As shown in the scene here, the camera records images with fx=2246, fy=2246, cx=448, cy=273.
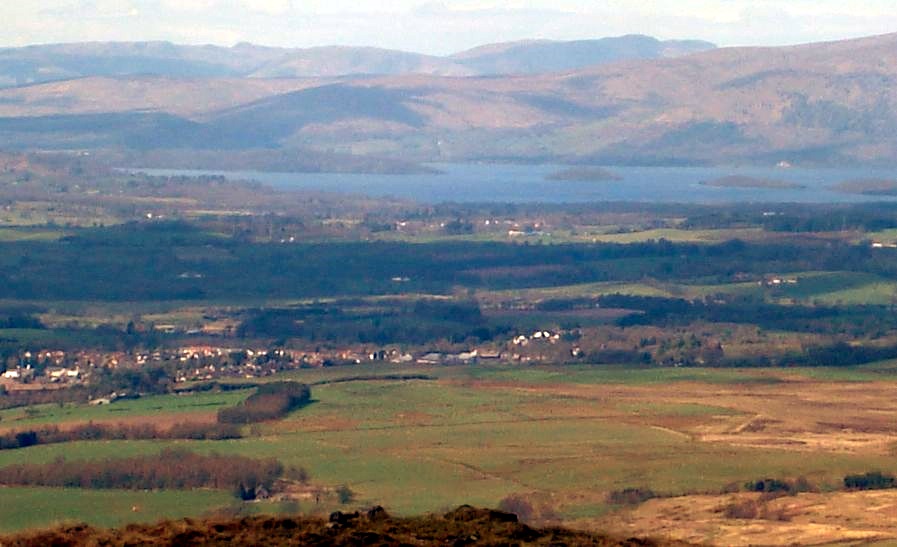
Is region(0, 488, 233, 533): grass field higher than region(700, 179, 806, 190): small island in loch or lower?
higher

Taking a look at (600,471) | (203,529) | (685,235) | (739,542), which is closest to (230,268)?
(685,235)

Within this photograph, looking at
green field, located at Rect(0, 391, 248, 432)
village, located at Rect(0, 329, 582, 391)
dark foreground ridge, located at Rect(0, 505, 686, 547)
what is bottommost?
village, located at Rect(0, 329, 582, 391)

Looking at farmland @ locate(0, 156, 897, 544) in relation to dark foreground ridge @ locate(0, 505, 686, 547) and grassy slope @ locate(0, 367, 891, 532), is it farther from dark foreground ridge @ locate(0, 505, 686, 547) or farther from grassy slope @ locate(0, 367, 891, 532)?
dark foreground ridge @ locate(0, 505, 686, 547)

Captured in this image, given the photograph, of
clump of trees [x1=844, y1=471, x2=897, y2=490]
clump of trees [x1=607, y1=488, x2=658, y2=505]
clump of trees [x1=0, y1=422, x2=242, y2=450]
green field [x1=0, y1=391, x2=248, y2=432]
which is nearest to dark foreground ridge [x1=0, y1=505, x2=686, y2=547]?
clump of trees [x1=607, y1=488, x2=658, y2=505]

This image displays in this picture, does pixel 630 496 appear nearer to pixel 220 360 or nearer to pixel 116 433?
pixel 116 433

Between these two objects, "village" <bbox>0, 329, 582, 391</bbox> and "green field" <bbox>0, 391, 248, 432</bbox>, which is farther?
"village" <bbox>0, 329, 582, 391</bbox>

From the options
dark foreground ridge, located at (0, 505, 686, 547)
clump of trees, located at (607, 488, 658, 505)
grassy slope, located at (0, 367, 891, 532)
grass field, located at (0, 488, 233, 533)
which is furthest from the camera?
grassy slope, located at (0, 367, 891, 532)

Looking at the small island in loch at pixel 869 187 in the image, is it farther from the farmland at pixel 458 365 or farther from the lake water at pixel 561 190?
the farmland at pixel 458 365

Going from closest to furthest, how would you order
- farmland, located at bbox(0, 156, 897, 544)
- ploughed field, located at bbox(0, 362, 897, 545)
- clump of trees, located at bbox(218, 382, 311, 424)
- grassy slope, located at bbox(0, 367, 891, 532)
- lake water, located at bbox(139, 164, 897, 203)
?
ploughed field, located at bbox(0, 362, 897, 545) → farmland, located at bbox(0, 156, 897, 544) → grassy slope, located at bbox(0, 367, 891, 532) → clump of trees, located at bbox(218, 382, 311, 424) → lake water, located at bbox(139, 164, 897, 203)

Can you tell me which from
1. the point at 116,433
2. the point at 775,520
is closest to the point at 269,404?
the point at 116,433
